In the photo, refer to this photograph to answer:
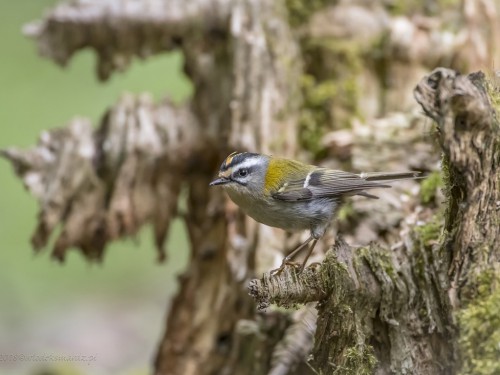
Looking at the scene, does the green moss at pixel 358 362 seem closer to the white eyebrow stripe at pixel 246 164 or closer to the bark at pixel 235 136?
the bark at pixel 235 136

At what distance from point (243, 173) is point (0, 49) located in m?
5.90

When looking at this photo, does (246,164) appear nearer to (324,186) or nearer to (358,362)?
(324,186)

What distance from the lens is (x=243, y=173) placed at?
356 cm

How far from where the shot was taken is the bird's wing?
3.40 metres

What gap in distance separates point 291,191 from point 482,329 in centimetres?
137

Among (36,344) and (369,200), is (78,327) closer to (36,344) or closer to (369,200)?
(36,344)

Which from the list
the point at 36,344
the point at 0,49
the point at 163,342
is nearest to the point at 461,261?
the point at 163,342

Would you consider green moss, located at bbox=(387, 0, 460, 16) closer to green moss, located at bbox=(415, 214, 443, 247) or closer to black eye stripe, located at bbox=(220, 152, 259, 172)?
black eye stripe, located at bbox=(220, 152, 259, 172)

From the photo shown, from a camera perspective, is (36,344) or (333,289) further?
(36,344)

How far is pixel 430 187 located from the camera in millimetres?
3854

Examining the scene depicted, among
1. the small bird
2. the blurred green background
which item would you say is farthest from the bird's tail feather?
the blurred green background

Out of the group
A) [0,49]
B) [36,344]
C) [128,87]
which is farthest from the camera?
[0,49]

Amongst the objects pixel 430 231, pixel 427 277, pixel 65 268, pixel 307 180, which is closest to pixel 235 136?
pixel 307 180

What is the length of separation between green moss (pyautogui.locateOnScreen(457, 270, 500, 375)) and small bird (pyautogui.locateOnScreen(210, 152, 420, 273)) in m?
1.06
